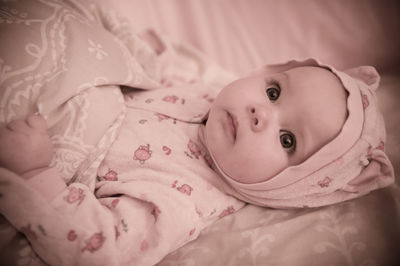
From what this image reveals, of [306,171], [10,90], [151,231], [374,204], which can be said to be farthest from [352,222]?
[10,90]

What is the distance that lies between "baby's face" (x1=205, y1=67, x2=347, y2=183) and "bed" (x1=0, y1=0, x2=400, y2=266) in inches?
9.4

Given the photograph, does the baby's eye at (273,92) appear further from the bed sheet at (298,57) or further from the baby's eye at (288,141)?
the bed sheet at (298,57)

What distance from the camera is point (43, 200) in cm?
77

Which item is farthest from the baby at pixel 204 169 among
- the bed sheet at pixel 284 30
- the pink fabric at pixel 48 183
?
the bed sheet at pixel 284 30

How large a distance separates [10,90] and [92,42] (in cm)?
31

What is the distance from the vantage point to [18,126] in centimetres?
80

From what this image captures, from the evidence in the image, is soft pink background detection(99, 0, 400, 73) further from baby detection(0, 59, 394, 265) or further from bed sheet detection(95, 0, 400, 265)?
baby detection(0, 59, 394, 265)

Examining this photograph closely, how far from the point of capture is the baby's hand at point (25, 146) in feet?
2.54

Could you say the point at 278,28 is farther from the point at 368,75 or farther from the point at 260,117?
the point at 260,117

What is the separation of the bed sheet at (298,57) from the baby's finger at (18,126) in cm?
60

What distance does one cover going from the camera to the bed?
93 cm

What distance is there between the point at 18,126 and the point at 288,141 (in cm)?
81

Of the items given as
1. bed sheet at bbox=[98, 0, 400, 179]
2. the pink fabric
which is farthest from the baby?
bed sheet at bbox=[98, 0, 400, 179]

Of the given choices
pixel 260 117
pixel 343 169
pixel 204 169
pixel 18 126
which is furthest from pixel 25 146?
pixel 343 169
